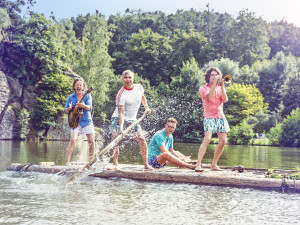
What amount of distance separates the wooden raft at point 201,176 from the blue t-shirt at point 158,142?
1.30 ft

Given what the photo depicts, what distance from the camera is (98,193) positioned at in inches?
235

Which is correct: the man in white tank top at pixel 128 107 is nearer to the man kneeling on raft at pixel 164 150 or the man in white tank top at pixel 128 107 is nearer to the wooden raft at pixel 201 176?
the man kneeling on raft at pixel 164 150

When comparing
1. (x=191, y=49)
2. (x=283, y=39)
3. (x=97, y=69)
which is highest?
(x=283, y=39)

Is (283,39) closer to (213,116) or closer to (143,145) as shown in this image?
(213,116)

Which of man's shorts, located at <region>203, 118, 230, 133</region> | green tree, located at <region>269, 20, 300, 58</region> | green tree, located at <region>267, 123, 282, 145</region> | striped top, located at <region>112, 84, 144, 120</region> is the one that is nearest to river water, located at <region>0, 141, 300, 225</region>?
man's shorts, located at <region>203, 118, 230, 133</region>

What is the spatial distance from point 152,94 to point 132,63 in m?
15.8

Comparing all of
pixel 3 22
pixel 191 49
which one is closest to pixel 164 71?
pixel 191 49

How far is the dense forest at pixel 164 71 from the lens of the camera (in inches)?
Result: 1300

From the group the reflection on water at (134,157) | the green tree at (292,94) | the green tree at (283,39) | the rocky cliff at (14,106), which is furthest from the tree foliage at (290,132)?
the green tree at (283,39)

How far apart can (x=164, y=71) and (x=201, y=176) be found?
47.0 meters

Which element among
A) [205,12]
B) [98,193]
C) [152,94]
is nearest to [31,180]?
[98,193]

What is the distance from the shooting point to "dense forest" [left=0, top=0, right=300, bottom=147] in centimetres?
3303

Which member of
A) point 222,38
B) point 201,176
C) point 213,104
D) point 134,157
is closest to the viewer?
point 201,176

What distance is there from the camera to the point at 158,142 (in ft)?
24.4
